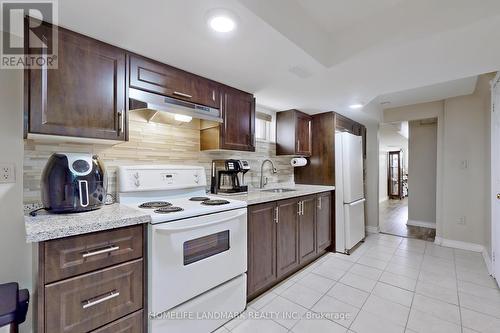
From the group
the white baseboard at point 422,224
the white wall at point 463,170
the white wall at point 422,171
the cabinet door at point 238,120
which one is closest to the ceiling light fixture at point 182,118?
the cabinet door at point 238,120

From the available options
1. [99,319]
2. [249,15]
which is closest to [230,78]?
[249,15]

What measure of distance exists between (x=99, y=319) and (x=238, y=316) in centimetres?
101

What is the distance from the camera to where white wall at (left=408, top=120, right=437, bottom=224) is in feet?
14.6

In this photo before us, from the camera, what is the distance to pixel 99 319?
45.0 inches

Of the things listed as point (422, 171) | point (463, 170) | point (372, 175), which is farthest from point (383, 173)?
point (463, 170)

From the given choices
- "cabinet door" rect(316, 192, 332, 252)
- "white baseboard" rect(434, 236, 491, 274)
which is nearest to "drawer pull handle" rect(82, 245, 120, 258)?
"cabinet door" rect(316, 192, 332, 252)

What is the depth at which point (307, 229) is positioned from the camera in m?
2.63

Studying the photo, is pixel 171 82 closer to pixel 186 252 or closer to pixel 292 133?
pixel 186 252

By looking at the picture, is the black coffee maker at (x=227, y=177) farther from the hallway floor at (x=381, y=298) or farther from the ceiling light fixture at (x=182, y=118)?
the hallway floor at (x=381, y=298)

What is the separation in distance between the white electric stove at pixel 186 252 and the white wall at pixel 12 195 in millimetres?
543

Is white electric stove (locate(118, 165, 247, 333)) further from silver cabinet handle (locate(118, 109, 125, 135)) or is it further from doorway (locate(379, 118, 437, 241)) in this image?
doorway (locate(379, 118, 437, 241))

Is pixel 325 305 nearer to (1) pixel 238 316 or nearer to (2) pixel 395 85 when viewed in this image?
(1) pixel 238 316

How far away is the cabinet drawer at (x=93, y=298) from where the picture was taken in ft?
3.36

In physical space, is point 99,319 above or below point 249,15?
below
